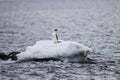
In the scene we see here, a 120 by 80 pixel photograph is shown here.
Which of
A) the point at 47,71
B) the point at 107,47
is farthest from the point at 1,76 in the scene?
the point at 107,47

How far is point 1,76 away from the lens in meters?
28.7

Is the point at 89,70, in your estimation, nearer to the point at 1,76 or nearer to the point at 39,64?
the point at 39,64

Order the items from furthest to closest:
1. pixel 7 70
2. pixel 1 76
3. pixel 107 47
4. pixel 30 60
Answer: pixel 107 47 → pixel 30 60 → pixel 7 70 → pixel 1 76

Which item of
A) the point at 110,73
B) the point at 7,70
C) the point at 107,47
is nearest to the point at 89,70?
the point at 110,73

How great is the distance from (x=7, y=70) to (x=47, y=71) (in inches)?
136

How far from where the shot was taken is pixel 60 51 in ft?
104

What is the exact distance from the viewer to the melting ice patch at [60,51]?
3172 centimetres

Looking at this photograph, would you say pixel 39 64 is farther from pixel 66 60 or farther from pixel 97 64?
pixel 97 64

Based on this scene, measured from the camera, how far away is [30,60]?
3325 centimetres

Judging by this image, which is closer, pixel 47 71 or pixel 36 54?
pixel 47 71

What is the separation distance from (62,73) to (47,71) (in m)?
1.38

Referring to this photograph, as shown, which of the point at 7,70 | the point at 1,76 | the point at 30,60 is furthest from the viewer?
the point at 30,60

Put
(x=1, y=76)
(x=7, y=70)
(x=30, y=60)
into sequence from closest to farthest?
(x=1, y=76) < (x=7, y=70) < (x=30, y=60)

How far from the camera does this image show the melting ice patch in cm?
3172
